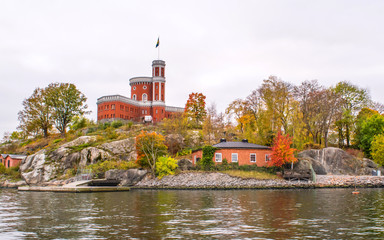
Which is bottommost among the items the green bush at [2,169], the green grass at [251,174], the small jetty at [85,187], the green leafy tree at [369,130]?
the small jetty at [85,187]

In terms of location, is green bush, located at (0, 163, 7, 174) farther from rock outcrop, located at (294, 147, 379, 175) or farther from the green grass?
rock outcrop, located at (294, 147, 379, 175)

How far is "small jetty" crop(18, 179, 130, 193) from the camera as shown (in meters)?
40.2

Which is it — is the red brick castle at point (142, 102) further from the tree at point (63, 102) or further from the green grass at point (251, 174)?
the green grass at point (251, 174)

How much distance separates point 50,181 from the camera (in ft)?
170

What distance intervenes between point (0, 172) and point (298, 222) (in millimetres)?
58798

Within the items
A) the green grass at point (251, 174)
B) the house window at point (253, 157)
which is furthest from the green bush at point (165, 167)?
the house window at point (253, 157)

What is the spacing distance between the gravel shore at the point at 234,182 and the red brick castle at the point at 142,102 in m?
40.1

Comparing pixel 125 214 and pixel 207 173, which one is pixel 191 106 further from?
pixel 125 214

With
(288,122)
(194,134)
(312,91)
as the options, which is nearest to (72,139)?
(194,134)

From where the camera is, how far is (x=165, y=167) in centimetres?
4588

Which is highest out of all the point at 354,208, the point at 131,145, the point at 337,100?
the point at 337,100

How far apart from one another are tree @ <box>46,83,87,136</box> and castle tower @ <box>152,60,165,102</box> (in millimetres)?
22753

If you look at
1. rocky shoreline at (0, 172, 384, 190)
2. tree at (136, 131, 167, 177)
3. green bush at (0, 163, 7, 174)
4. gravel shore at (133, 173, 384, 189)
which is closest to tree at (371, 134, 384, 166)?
rocky shoreline at (0, 172, 384, 190)

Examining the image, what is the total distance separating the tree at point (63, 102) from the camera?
224 feet
